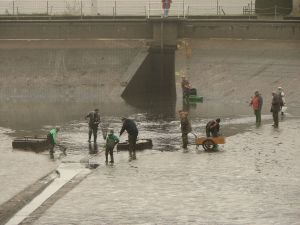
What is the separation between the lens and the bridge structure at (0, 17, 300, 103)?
157ft

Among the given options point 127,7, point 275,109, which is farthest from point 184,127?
point 127,7

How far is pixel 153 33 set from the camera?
49.6 m

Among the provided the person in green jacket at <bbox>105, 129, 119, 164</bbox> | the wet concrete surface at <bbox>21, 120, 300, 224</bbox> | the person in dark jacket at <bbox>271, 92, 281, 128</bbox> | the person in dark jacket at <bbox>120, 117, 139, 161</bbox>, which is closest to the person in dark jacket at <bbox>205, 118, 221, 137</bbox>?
the wet concrete surface at <bbox>21, 120, 300, 224</bbox>

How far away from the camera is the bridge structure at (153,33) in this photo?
47.9m

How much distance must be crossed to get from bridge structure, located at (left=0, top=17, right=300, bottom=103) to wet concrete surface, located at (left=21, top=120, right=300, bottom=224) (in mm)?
21613

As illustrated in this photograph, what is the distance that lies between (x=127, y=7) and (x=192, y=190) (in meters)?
40.2

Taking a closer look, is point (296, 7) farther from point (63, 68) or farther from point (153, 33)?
point (63, 68)

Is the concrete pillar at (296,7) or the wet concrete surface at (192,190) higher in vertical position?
the concrete pillar at (296,7)

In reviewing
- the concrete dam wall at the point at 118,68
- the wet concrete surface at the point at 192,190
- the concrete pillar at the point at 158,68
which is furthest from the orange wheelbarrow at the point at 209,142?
the concrete pillar at the point at 158,68

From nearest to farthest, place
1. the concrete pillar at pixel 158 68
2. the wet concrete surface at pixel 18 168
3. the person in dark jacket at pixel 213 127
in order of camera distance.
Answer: the wet concrete surface at pixel 18 168 < the person in dark jacket at pixel 213 127 < the concrete pillar at pixel 158 68

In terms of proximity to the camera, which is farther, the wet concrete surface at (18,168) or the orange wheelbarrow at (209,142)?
the orange wheelbarrow at (209,142)

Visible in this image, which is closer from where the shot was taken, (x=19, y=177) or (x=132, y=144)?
(x=19, y=177)

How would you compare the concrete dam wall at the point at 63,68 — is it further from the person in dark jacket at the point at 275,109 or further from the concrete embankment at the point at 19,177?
the concrete embankment at the point at 19,177

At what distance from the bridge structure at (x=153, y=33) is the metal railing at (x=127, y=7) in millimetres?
3108
